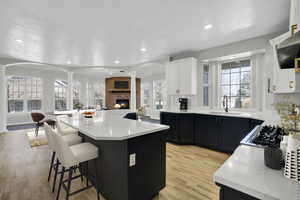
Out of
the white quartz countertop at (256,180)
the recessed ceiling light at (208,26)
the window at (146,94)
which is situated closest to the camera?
the white quartz countertop at (256,180)

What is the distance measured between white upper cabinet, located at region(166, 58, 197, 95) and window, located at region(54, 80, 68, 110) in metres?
6.54

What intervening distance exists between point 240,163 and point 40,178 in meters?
2.84

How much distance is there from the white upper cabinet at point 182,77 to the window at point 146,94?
A: 4.80 meters

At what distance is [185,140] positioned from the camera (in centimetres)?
369

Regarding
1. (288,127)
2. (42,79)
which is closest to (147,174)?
(288,127)

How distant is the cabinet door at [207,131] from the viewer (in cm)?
328

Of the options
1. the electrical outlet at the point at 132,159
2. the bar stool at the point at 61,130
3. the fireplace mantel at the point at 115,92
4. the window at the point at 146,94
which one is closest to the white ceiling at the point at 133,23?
the bar stool at the point at 61,130

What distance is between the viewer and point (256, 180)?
71cm

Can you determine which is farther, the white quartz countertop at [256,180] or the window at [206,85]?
the window at [206,85]

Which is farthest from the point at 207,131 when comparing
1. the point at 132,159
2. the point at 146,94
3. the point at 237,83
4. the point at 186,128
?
the point at 146,94

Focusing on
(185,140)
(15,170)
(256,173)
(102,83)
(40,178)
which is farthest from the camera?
(102,83)

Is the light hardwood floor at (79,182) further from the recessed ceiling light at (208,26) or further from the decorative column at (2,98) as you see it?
the recessed ceiling light at (208,26)

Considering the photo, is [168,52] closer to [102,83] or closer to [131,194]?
[131,194]

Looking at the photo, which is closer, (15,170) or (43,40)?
(15,170)
